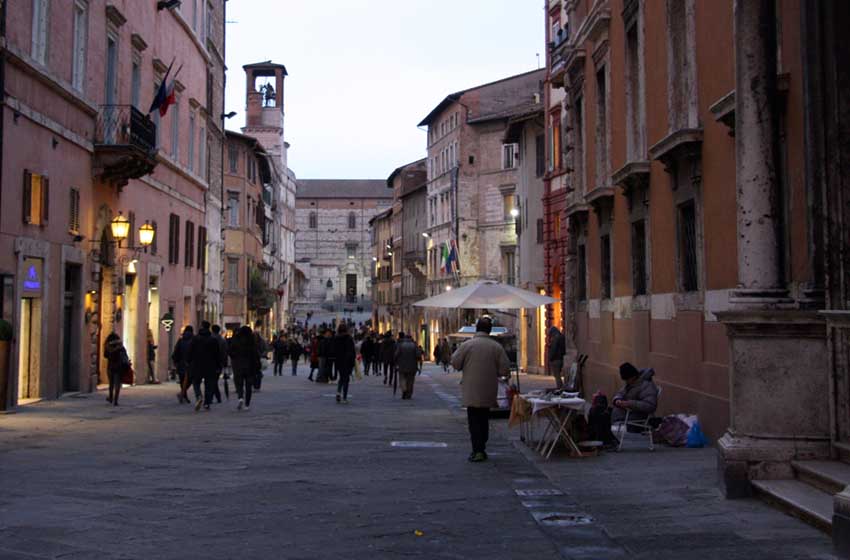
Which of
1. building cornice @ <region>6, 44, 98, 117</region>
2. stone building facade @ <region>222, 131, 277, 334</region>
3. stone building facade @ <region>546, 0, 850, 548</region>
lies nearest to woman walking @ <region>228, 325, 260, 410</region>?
building cornice @ <region>6, 44, 98, 117</region>

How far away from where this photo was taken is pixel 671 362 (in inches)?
628

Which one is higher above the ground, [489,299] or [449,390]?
[489,299]

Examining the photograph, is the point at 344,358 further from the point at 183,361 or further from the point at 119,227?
the point at 119,227

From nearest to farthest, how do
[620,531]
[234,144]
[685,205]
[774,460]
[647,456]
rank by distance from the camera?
[620,531] → [774,460] → [647,456] → [685,205] → [234,144]

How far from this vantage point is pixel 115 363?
21.2 m

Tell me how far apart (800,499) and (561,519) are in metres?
1.82

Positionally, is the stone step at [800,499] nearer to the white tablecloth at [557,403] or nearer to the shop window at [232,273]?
the white tablecloth at [557,403]

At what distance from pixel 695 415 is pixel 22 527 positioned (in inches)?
352

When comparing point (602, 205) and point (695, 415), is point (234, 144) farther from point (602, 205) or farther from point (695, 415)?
point (695, 415)

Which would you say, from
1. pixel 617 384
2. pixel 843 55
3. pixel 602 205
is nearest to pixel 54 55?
pixel 602 205

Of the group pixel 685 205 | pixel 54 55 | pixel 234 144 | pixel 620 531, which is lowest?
pixel 620 531

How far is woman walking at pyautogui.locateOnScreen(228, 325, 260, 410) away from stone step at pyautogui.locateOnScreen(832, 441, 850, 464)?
13338 mm

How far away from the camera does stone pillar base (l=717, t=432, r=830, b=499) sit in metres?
9.02

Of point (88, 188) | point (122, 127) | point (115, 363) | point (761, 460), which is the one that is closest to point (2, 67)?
point (88, 188)
